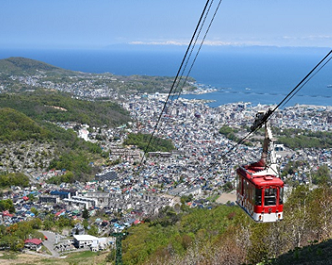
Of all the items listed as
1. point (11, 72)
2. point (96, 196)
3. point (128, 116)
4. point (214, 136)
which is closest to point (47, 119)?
point (128, 116)

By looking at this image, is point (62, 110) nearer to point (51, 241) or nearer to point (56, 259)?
point (51, 241)

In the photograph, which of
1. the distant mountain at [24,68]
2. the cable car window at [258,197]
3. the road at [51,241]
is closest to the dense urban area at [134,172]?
the road at [51,241]

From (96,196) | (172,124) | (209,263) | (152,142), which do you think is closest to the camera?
(209,263)

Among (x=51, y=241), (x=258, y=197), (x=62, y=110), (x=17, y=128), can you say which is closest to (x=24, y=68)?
(x=62, y=110)

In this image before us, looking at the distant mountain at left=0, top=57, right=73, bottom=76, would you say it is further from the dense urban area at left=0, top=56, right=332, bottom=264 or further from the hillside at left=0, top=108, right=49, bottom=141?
the hillside at left=0, top=108, right=49, bottom=141

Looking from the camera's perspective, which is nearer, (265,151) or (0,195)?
(265,151)

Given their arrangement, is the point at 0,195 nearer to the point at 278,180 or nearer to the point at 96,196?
the point at 96,196

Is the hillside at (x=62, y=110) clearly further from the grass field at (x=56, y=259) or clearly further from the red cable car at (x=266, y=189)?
the red cable car at (x=266, y=189)
